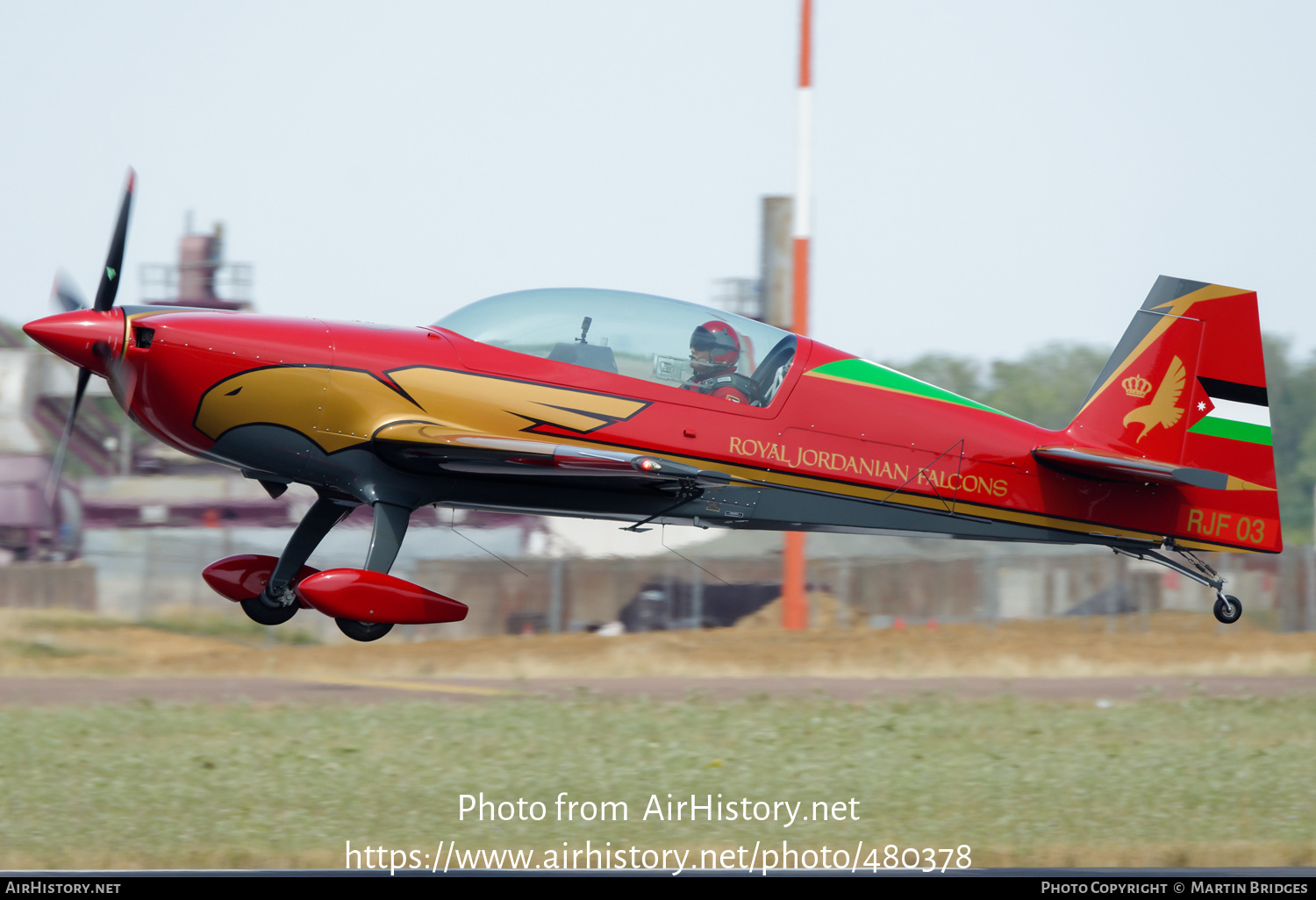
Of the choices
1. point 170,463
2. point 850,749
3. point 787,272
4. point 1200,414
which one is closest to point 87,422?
point 170,463

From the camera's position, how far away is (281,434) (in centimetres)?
770

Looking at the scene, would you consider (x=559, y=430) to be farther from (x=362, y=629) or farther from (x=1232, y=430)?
(x=1232, y=430)

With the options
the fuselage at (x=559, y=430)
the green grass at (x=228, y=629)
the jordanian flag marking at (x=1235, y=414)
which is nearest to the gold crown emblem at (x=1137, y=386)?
the jordanian flag marking at (x=1235, y=414)

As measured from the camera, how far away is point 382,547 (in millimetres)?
7691

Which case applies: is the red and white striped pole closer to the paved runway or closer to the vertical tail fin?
the vertical tail fin

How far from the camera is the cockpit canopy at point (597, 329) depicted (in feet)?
26.2

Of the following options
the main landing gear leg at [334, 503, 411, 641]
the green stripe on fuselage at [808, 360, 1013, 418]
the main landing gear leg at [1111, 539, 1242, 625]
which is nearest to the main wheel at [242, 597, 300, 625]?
the main landing gear leg at [334, 503, 411, 641]

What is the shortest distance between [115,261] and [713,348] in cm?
388

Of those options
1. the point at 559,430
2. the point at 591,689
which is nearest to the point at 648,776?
the point at 591,689

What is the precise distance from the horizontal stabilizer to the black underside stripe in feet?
1.96

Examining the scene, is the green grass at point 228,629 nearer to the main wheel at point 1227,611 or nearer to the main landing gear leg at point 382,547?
the main landing gear leg at point 382,547

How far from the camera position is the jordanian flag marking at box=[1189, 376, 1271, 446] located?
29.2 feet
